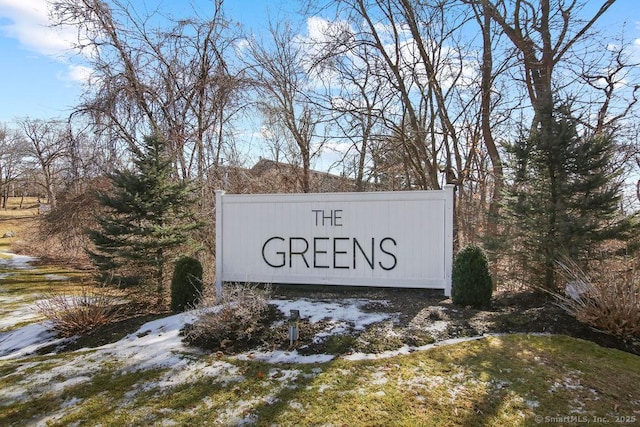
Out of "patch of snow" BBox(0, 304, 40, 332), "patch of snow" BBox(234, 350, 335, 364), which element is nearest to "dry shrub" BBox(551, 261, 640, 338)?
"patch of snow" BBox(234, 350, 335, 364)

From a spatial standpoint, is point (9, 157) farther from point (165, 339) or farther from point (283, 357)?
point (283, 357)

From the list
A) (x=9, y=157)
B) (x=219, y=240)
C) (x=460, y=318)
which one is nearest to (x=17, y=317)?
(x=219, y=240)

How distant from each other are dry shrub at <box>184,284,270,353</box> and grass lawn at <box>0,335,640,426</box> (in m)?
0.31

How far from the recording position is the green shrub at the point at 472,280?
4.79 m

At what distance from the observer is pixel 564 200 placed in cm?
487

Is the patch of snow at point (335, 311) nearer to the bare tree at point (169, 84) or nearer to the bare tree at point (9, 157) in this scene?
the bare tree at point (169, 84)

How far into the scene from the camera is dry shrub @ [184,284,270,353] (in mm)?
3785

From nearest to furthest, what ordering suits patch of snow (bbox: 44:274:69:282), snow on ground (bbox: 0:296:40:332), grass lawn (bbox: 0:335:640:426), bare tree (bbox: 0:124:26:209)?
grass lawn (bbox: 0:335:640:426) < snow on ground (bbox: 0:296:40:332) < patch of snow (bbox: 44:274:69:282) < bare tree (bbox: 0:124:26:209)

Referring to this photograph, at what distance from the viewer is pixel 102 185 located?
8.55 m

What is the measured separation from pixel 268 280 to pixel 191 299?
120 cm

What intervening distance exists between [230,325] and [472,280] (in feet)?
10.00

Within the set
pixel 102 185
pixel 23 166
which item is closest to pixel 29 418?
pixel 102 185

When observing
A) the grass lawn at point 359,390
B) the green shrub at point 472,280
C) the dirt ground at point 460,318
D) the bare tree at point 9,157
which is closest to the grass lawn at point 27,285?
the grass lawn at point 359,390

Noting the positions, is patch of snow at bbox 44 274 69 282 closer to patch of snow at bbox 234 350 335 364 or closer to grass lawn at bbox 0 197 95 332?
grass lawn at bbox 0 197 95 332
